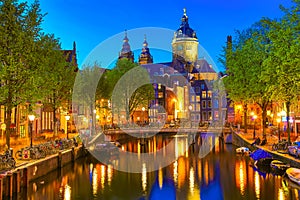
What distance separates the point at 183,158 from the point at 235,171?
11470mm

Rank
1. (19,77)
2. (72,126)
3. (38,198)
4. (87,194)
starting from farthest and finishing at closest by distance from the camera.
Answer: (72,126)
(19,77)
(87,194)
(38,198)

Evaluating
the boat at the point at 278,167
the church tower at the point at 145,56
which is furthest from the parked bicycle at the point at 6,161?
the church tower at the point at 145,56

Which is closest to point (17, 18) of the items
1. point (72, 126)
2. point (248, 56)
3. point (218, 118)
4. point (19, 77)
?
point (19, 77)

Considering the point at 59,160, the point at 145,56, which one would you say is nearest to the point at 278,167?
the point at 59,160

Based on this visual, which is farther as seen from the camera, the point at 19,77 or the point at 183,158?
the point at 183,158

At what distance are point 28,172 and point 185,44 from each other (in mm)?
155976

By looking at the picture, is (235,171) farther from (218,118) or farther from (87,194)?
(218,118)

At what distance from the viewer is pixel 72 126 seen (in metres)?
71.2

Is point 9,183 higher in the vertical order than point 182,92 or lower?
lower

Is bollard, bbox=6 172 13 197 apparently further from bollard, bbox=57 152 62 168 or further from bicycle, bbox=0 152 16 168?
bollard, bbox=57 152 62 168

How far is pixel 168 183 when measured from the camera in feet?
100

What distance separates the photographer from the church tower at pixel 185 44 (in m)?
176

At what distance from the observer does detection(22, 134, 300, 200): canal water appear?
2578 cm

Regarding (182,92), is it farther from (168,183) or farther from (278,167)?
(168,183)
